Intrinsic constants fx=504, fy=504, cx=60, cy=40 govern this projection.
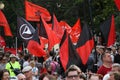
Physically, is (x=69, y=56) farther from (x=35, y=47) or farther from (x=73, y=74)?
(x=73, y=74)

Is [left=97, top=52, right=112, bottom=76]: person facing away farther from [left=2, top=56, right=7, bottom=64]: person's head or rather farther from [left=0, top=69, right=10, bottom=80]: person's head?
[left=2, top=56, right=7, bottom=64]: person's head

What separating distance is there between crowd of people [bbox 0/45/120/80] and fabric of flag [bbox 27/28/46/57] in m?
0.31

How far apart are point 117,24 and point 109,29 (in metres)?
15.4

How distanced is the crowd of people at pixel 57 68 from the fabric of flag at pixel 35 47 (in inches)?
12.4

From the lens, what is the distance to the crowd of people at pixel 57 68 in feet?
29.8

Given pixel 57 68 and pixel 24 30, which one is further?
pixel 24 30

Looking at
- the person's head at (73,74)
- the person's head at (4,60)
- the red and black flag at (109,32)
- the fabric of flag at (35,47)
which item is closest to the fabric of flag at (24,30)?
the fabric of flag at (35,47)

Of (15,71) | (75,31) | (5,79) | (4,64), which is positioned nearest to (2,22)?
(75,31)

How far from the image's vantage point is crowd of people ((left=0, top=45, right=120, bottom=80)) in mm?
9069

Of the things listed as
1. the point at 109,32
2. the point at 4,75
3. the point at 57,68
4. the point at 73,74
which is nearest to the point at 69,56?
the point at 4,75

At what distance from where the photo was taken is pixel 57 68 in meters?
14.4

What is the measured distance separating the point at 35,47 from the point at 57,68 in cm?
97

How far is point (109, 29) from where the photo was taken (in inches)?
579

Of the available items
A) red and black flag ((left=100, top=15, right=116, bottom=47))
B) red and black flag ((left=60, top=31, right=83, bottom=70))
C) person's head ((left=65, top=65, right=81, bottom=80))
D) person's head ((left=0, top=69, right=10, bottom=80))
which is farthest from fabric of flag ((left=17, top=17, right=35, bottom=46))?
person's head ((left=65, top=65, right=81, bottom=80))
